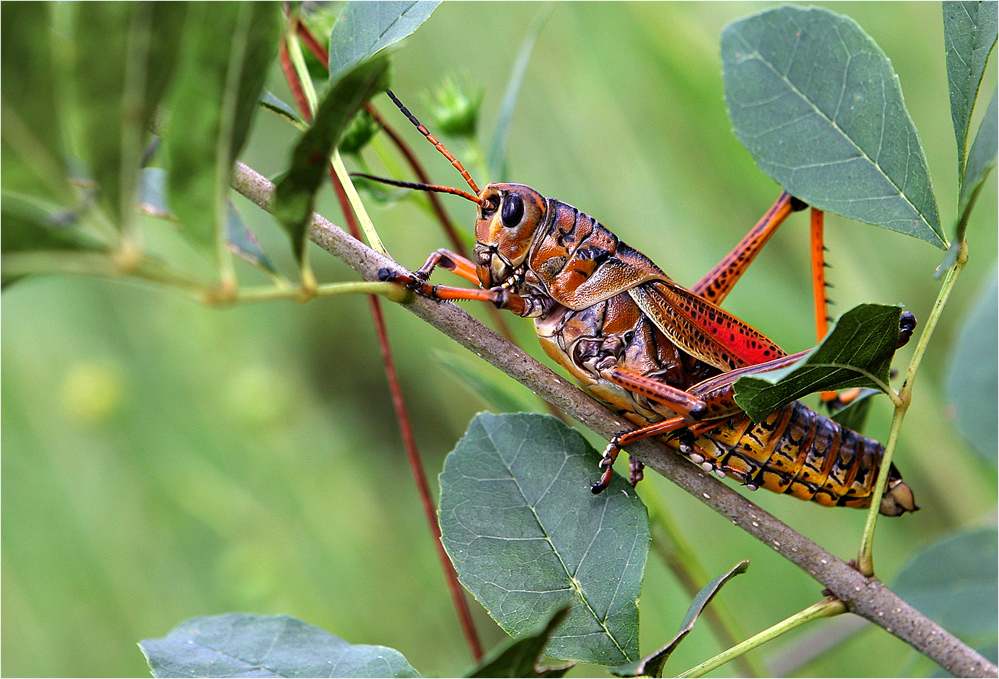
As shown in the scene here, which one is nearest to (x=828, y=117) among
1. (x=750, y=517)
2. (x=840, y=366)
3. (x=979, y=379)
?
(x=840, y=366)

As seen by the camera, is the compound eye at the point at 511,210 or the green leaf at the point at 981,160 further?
the compound eye at the point at 511,210

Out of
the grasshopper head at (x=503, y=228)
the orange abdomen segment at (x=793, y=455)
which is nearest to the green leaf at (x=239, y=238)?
the grasshopper head at (x=503, y=228)

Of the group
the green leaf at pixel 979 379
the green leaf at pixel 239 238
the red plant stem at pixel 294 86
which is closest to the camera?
the green leaf at pixel 239 238

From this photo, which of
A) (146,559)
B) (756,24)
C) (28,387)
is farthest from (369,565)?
(756,24)

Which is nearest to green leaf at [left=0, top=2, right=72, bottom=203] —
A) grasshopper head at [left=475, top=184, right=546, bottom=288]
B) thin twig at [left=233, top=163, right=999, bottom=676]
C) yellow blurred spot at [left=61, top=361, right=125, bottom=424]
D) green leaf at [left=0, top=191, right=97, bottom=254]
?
green leaf at [left=0, top=191, right=97, bottom=254]

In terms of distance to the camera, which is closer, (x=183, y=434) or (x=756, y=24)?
(x=756, y=24)

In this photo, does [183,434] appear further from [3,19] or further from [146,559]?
[3,19]

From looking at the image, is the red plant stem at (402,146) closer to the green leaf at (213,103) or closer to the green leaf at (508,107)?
the green leaf at (508,107)

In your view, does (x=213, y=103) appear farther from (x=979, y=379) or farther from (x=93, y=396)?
(x=93, y=396)
